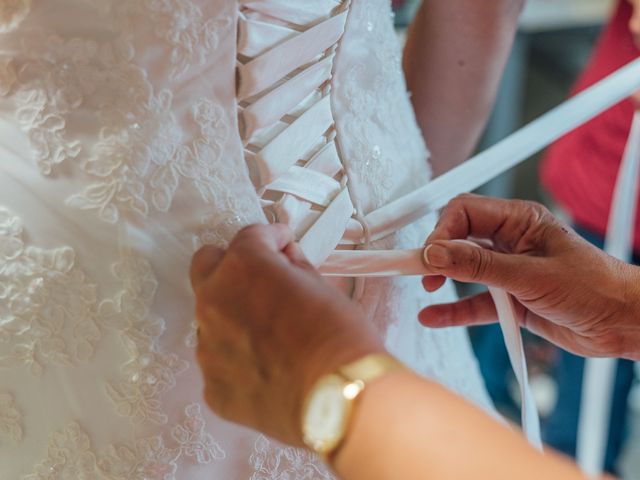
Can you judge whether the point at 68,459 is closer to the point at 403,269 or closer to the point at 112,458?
the point at 112,458

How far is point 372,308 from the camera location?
0.77 meters

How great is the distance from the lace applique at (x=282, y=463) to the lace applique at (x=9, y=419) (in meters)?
0.18

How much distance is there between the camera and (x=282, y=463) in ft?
2.32

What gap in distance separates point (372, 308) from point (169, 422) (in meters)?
0.22

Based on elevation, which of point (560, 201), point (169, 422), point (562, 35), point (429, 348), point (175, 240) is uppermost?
point (175, 240)

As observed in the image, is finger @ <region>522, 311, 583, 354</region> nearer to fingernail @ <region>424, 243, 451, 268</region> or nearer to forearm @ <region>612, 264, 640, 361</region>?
forearm @ <region>612, 264, 640, 361</region>

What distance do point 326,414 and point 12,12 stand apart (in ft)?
1.17

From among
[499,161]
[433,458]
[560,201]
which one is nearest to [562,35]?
[560,201]

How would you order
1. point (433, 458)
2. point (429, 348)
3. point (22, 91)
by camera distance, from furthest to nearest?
point (429, 348) < point (22, 91) < point (433, 458)

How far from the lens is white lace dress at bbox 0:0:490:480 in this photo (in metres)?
0.61

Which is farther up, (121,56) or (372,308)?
(121,56)

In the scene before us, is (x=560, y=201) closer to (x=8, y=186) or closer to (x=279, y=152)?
(x=279, y=152)

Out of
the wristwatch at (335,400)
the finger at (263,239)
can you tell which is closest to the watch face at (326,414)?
the wristwatch at (335,400)

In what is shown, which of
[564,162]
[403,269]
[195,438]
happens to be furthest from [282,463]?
[564,162]
